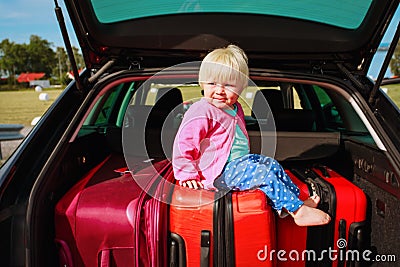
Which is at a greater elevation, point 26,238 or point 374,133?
point 374,133

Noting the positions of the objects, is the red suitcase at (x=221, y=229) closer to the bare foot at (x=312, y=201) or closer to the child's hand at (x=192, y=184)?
the child's hand at (x=192, y=184)

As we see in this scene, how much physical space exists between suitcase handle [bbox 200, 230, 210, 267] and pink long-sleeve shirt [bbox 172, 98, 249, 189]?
0.76 ft

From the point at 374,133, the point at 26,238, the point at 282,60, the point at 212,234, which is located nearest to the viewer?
the point at 26,238

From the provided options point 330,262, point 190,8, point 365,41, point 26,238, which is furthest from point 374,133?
point 26,238

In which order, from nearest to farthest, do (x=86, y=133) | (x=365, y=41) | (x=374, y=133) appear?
(x=374, y=133), (x=365, y=41), (x=86, y=133)

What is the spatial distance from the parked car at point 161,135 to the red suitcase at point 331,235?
13mm

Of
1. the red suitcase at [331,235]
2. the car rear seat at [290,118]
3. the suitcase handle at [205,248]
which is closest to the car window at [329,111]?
the car rear seat at [290,118]

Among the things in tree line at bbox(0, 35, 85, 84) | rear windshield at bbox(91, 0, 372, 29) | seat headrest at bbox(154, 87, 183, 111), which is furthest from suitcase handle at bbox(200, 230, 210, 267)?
tree line at bbox(0, 35, 85, 84)

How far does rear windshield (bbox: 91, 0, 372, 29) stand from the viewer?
1.79 metres

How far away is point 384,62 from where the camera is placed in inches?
67.9

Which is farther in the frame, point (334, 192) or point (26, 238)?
point (334, 192)

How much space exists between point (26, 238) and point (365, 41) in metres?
1.69

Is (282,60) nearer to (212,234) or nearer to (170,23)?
(170,23)

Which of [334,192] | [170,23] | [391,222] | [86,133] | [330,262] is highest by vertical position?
[170,23]
